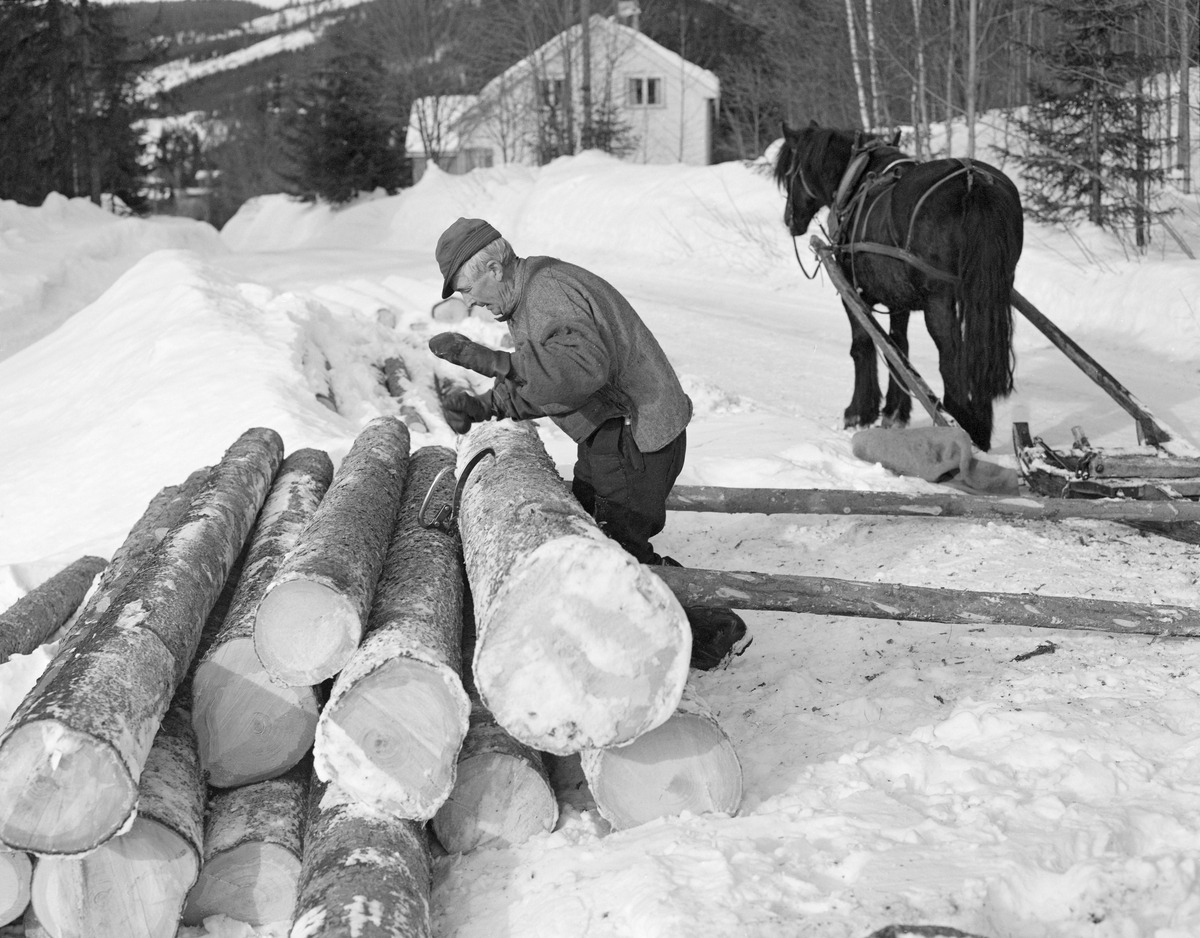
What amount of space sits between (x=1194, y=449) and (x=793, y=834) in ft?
14.2

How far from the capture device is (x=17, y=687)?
12.8 feet

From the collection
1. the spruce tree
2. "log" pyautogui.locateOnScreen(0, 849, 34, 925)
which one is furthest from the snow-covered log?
the spruce tree

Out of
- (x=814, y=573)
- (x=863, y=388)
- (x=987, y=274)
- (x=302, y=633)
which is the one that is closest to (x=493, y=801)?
(x=302, y=633)

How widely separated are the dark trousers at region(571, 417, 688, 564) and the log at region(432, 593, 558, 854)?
3.73ft

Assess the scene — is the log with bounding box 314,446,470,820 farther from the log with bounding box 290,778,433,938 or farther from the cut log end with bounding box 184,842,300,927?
the cut log end with bounding box 184,842,300,927

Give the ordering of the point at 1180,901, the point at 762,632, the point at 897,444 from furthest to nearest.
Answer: the point at 897,444, the point at 762,632, the point at 1180,901

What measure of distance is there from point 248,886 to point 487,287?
1905 mm

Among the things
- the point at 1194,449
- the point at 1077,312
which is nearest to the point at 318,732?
the point at 1194,449

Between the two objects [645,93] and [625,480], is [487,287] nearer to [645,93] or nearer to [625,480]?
[625,480]

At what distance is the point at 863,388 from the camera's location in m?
7.12

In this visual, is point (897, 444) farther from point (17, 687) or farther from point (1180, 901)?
point (17, 687)

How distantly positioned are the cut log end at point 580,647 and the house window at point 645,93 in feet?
110

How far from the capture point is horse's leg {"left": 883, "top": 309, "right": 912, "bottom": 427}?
6882 mm

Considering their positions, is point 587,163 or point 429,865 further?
point 587,163
